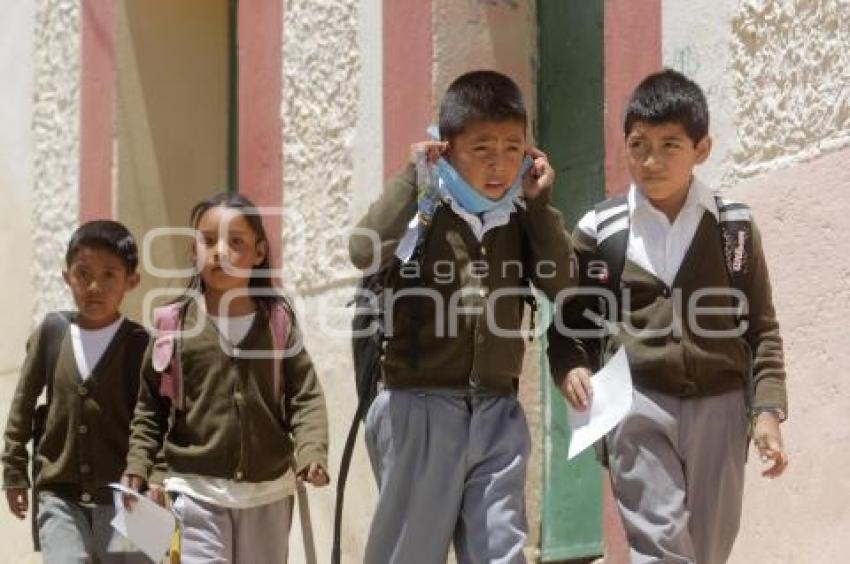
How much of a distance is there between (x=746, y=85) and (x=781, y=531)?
1.43m

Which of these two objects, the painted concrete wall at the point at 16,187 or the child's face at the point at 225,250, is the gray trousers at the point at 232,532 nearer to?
the child's face at the point at 225,250

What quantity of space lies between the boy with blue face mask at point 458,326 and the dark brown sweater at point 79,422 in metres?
1.63

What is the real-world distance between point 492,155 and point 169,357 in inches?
54.6

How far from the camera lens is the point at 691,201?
205 inches

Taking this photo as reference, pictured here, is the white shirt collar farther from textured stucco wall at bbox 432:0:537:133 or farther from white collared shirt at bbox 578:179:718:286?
textured stucco wall at bbox 432:0:537:133

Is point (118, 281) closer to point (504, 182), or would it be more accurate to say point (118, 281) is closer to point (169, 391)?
point (169, 391)

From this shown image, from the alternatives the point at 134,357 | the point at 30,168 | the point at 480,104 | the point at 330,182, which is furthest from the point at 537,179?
the point at 30,168

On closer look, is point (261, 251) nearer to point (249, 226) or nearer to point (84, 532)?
point (249, 226)

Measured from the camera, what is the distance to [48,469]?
6594 millimetres

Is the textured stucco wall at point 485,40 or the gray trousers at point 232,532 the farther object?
the textured stucco wall at point 485,40

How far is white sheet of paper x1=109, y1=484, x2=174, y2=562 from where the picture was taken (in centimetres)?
574

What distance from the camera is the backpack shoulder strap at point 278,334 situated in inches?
238

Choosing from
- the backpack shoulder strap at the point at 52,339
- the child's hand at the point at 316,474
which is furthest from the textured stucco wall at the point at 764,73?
the backpack shoulder strap at the point at 52,339

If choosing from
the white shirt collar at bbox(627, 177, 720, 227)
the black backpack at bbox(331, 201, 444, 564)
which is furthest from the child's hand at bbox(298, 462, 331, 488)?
the white shirt collar at bbox(627, 177, 720, 227)
